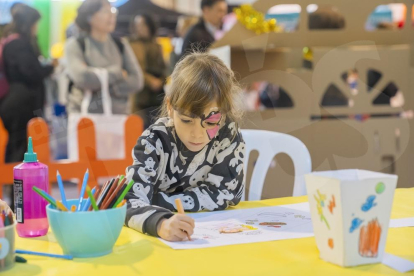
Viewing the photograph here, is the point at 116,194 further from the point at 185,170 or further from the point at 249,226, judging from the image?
the point at 185,170

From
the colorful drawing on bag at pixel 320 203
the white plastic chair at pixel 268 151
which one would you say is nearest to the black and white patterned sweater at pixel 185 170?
the white plastic chair at pixel 268 151

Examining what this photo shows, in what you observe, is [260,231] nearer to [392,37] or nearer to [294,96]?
[294,96]

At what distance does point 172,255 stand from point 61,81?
4.26 metres

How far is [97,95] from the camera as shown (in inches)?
112

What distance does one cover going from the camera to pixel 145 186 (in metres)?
1.13

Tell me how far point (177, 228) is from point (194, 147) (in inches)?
14.1

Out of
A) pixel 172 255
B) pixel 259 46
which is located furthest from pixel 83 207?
pixel 259 46

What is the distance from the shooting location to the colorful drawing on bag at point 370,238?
0.75 m

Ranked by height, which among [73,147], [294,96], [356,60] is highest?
[356,60]

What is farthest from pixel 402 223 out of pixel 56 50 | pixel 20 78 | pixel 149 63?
pixel 56 50

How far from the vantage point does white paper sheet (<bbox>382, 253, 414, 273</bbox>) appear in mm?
752

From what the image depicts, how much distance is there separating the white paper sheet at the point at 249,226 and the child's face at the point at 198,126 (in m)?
0.17

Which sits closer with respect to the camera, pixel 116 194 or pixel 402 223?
pixel 116 194

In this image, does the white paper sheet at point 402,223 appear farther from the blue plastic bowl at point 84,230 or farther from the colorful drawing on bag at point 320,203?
the blue plastic bowl at point 84,230
